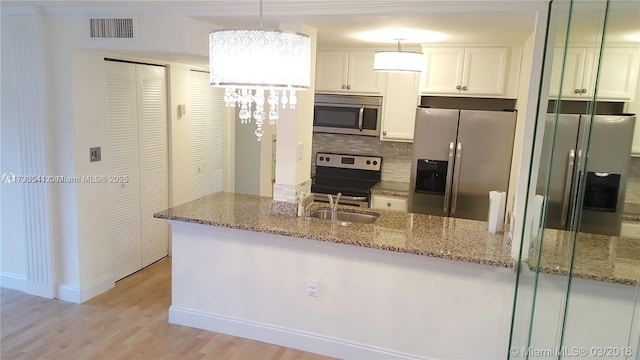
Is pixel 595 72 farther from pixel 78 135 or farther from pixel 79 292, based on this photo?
pixel 79 292

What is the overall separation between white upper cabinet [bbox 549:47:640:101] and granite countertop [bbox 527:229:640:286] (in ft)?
1.99

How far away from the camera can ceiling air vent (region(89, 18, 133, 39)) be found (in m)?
3.31

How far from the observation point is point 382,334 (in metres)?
2.99

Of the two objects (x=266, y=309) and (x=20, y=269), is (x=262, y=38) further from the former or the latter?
(x=20, y=269)

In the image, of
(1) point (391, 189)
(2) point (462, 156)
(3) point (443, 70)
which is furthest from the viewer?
(1) point (391, 189)

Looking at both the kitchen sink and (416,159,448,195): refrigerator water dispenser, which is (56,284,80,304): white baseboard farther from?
(416,159,448,195): refrigerator water dispenser

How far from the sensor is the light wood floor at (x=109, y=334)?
3.07m

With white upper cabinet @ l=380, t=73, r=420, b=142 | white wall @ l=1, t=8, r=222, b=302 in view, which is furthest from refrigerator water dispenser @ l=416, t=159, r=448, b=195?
white wall @ l=1, t=8, r=222, b=302

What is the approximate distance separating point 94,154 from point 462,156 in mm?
3198

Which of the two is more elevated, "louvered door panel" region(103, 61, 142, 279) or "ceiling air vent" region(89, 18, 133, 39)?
"ceiling air vent" region(89, 18, 133, 39)

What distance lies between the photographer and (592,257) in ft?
8.42

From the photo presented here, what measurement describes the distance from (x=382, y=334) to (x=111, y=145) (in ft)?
8.90

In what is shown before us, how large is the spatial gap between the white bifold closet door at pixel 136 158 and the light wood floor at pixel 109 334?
22.2 inches

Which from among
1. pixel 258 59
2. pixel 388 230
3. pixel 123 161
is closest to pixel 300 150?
pixel 388 230
